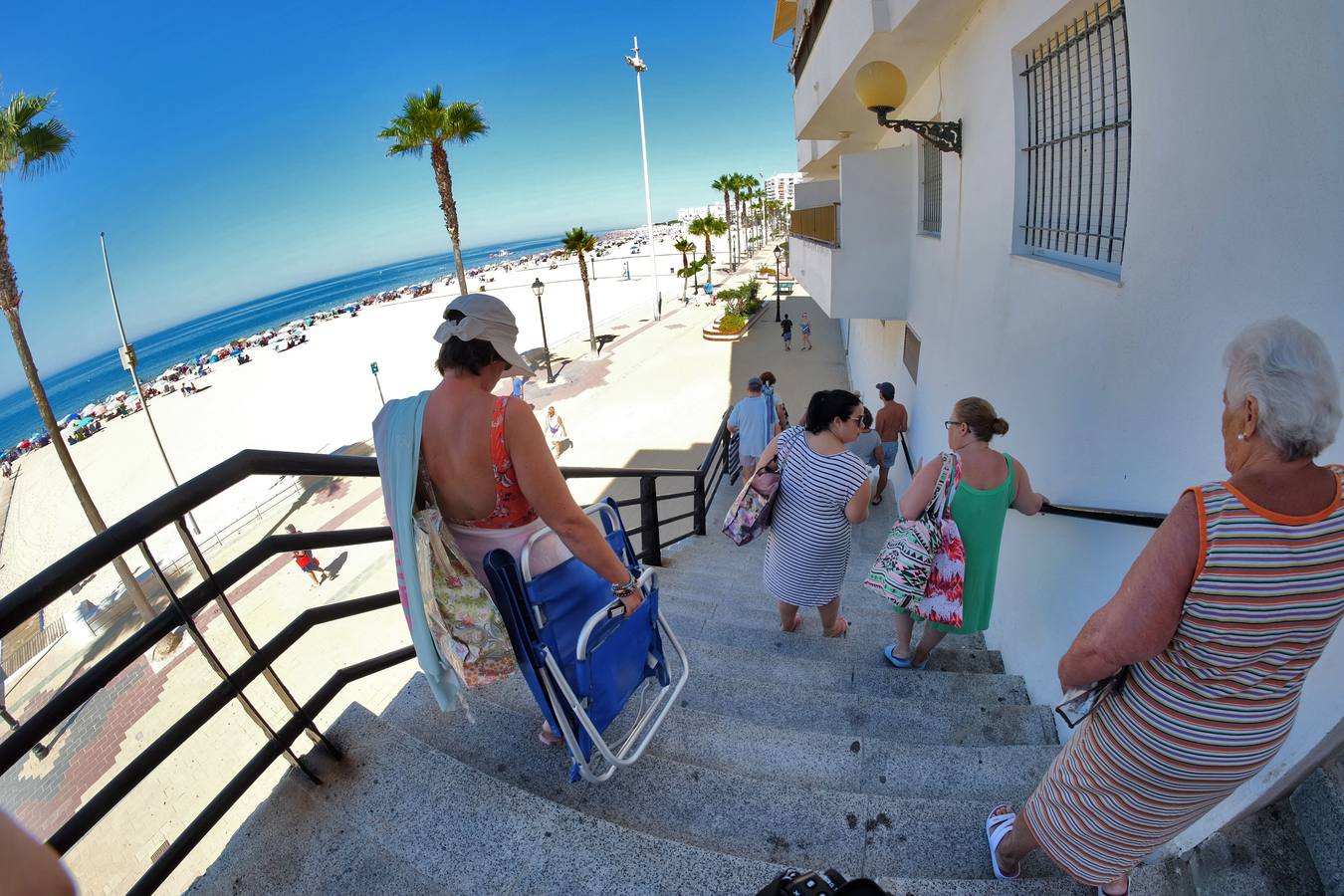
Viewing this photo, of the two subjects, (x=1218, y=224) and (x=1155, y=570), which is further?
(x=1218, y=224)

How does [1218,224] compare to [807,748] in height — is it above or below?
above

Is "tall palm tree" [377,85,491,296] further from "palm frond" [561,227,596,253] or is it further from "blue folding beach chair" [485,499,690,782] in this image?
"blue folding beach chair" [485,499,690,782]

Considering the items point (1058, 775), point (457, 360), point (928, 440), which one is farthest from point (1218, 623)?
point (928, 440)

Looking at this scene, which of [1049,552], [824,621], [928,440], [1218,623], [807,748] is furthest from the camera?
[928,440]

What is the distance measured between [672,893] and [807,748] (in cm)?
93

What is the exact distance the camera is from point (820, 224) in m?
9.12

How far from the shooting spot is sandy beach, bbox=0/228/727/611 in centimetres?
1466

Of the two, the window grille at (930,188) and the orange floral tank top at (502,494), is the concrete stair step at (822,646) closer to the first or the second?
the orange floral tank top at (502,494)

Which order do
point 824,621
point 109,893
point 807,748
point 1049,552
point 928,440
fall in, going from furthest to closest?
point 928,440 → point 109,893 → point 824,621 → point 1049,552 → point 807,748

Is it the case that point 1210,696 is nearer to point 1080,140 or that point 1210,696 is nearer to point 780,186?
point 1080,140

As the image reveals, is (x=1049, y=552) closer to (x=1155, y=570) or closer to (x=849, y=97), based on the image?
(x=1155, y=570)

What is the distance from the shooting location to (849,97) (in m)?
6.97

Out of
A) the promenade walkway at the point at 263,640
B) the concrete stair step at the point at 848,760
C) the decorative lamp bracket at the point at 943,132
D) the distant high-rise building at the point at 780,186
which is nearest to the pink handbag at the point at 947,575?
the concrete stair step at the point at 848,760

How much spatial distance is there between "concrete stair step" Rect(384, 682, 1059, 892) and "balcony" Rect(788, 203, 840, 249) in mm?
7086
